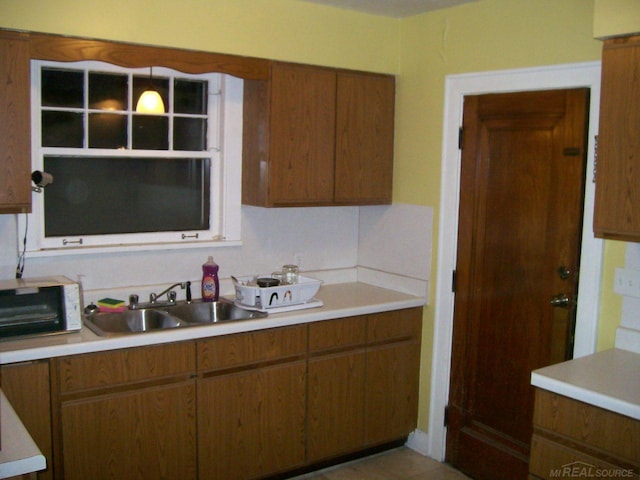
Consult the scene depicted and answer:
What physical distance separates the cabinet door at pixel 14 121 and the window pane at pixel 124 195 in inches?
18.2

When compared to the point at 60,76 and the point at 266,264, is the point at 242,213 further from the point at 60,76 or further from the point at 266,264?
the point at 60,76

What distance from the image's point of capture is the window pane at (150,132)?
3477 mm

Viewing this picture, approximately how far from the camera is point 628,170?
255 centimetres

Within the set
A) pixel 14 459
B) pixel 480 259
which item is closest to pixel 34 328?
pixel 14 459

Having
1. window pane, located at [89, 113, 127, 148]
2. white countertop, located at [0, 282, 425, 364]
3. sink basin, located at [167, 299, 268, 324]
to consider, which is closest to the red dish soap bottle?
sink basin, located at [167, 299, 268, 324]

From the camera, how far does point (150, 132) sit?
3.52 m

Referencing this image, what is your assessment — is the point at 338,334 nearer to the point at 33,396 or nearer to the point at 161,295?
the point at 161,295

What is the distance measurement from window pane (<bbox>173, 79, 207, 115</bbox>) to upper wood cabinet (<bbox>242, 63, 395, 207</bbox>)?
23 cm

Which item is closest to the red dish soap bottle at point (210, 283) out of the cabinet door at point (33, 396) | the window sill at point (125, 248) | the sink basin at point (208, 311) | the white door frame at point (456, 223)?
the sink basin at point (208, 311)

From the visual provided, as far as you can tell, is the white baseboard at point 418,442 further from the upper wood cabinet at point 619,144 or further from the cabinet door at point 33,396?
the cabinet door at point 33,396

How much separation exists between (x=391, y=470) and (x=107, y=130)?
2366 mm

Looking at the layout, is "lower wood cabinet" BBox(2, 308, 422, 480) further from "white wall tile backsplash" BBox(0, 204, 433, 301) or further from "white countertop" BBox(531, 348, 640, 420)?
"white countertop" BBox(531, 348, 640, 420)

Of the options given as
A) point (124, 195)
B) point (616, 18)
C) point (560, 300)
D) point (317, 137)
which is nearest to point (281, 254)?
point (317, 137)

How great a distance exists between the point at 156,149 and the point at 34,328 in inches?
46.0
